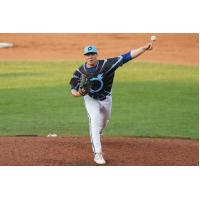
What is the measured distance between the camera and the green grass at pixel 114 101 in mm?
10477

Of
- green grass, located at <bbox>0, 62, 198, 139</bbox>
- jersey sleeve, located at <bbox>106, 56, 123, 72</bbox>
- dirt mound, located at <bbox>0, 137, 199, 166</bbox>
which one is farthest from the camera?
green grass, located at <bbox>0, 62, 198, 139</bbox>

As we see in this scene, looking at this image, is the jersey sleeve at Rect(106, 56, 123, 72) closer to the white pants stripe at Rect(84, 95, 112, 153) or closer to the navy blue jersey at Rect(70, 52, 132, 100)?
the navy blue jersey at Rect(70, 52, 132, 100)

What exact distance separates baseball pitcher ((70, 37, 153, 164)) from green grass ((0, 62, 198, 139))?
2.98 ft

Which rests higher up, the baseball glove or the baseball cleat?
A: the baseball glove

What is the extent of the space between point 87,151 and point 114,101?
1134 mm

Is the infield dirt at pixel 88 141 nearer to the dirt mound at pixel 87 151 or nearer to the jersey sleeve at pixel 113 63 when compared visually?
the dirt mound at pixel 87 151

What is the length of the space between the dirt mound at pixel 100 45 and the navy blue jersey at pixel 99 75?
29.4 inches

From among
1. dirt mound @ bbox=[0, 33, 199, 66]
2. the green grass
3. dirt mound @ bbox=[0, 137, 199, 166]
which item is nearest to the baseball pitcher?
dirt mound @ bbox=[0, 137, 199, 166]

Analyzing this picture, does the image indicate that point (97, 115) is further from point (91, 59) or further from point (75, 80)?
point (91, 59)

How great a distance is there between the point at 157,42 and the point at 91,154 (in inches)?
81.4

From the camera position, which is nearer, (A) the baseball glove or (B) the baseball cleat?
(A) the baseball glove

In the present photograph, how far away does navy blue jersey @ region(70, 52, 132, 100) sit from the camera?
30.7 ft

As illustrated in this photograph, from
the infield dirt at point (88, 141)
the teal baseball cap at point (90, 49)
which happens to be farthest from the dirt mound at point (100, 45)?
the teal baseball cap at point (90, 49)

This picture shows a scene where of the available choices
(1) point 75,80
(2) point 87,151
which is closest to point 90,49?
(1) point 75,80
